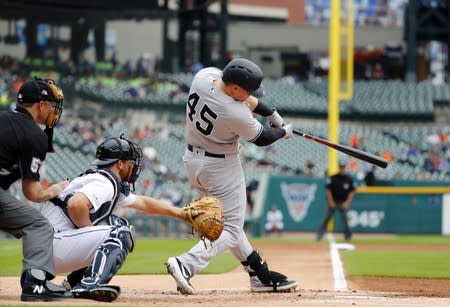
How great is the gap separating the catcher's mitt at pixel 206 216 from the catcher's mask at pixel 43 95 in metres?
0.96

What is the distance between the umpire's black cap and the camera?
5.85 meters

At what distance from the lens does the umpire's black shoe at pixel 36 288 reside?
570cm

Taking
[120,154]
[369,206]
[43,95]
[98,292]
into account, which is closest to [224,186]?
[120,154]

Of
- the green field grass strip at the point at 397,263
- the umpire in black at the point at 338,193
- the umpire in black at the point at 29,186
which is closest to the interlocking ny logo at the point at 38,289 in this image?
the umpire in black at the point at 29,186

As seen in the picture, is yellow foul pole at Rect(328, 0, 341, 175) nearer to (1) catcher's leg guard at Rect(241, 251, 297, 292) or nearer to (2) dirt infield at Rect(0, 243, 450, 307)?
(2) dirt infield at Rect(0, 243, 450, 307)

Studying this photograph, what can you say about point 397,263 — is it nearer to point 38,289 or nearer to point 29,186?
point 38,289

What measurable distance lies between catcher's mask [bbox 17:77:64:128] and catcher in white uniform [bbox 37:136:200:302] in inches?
→ 14.6

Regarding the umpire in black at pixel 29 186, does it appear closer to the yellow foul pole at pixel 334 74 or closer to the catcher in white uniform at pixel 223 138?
the catcher in white uniform at pixel 223 138

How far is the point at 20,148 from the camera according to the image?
18.5ft

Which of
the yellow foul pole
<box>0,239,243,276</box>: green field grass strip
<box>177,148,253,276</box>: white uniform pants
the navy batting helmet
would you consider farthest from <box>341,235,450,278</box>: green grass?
the yellow foul pole

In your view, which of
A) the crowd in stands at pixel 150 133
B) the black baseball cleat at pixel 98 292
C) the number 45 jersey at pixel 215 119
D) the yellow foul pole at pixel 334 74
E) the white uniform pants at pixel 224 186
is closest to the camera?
the black baseball cleat at pixel 98 292

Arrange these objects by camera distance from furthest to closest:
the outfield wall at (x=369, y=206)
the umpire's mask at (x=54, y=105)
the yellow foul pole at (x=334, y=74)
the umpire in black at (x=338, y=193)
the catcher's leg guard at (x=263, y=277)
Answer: the outfield wall at (x=369, y=206), the yellow foul pole at (x=334, y=74), the umpire in black at (x=338, y=193), the catcher's leg guard at (x=263, y=277), the umpire's mask at (x=54, y=105)

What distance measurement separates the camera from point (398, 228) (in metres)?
21.6

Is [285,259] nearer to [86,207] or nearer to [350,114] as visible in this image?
[86,207]
